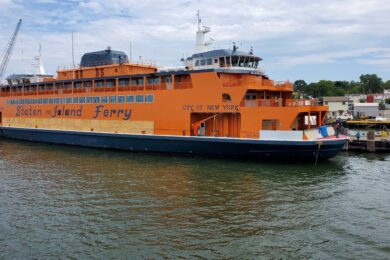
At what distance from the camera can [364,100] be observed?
3442 inches

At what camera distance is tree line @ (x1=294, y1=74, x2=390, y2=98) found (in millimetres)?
102269

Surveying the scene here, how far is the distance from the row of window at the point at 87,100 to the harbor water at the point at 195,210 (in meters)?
6.01

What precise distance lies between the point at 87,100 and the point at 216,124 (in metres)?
11.5

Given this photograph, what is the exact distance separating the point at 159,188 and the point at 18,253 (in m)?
6.36

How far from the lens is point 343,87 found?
12006 cm

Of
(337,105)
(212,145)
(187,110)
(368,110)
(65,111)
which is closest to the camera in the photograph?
(212,145)

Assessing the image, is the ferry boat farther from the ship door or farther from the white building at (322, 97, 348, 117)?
the white building at (322, 97, 348, 117)

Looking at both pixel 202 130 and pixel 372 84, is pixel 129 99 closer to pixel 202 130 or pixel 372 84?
pixel 202 130

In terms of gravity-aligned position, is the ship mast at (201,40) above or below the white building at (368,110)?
above

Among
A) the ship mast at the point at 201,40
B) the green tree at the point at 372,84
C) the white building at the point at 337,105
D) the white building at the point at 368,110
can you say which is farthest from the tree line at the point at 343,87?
the ship mast at the point at 201,40

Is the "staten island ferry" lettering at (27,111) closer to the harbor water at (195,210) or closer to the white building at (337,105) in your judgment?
the harbor water at (195,210)

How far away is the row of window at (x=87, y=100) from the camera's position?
24125mm

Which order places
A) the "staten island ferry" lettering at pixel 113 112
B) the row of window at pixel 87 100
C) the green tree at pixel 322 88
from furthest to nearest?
the green tree at pixel 322 88 → the "staten island ferry" lettering at pixel 113 112 → the row of window at pixel 87 100

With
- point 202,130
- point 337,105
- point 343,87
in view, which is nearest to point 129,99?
point 202,130
